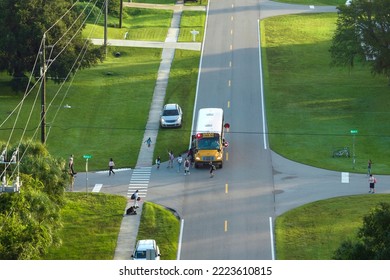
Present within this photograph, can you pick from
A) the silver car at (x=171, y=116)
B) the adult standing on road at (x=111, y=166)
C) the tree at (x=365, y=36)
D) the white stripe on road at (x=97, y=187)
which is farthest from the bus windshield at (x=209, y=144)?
the tree at (x=365, y=36)

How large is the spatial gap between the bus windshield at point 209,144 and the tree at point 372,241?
90.2ft

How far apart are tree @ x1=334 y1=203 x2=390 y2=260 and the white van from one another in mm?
11318

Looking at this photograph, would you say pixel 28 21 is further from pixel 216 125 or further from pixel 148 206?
pixel 148 206

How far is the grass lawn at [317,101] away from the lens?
273 ft

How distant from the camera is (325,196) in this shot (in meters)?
72.9

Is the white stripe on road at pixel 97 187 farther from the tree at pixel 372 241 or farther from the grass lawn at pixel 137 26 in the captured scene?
the grass lawn at pixel 137 26

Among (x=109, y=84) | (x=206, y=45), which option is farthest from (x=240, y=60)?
(x=109, y=84)

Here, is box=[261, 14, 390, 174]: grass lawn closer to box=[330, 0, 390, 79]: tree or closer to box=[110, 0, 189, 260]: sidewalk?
box=[330, 0, 390, 79]: tree

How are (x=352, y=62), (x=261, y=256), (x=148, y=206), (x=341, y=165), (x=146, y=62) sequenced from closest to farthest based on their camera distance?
(x=261, y=256)
(x=148, y=206)
(x=341, y=165)
(x=352, y=62)
(x=146, y=62)

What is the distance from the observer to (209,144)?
79.1 metres

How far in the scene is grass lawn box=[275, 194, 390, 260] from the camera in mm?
63062

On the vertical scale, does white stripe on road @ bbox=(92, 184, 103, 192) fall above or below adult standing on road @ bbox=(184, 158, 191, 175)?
below

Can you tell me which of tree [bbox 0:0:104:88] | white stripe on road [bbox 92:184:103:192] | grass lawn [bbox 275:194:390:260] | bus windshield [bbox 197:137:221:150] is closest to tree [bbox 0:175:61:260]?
white stripe on road [bbox 92:184:103:192]

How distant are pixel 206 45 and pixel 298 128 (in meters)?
27.3
